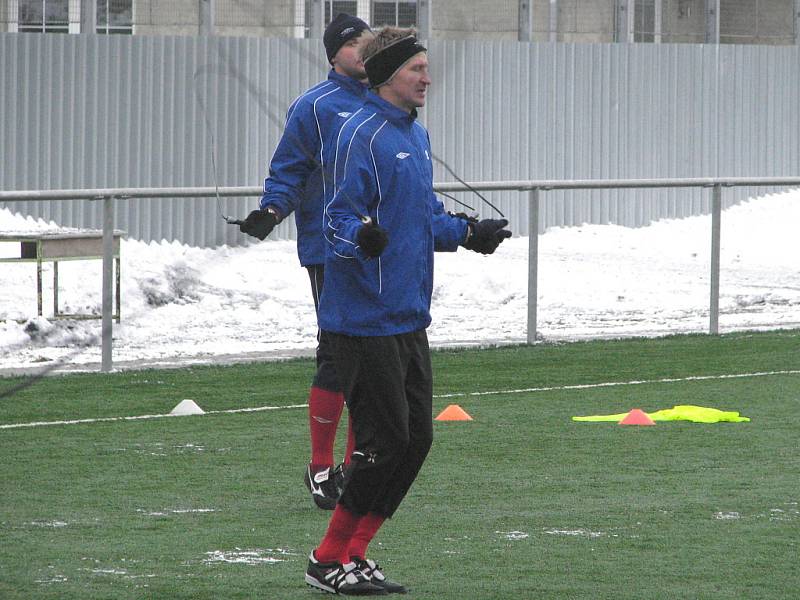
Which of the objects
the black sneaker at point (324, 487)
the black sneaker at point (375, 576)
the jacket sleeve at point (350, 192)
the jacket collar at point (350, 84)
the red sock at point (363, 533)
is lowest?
the black sneaker at point (324, 487)

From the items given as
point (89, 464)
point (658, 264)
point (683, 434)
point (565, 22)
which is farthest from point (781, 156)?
point (89, 464)

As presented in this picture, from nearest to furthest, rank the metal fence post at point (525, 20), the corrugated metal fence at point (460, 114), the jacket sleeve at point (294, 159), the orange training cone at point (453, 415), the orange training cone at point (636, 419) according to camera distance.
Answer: the jacket sleeve at point (294, 159) → the orange training cone at point (636, 419) → the orange training cone at point (453, 415) → the corrugated metal fence at point (460, 114) → the metal fence post at point (525, 20)

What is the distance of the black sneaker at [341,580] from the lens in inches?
229

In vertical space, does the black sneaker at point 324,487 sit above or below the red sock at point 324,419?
below

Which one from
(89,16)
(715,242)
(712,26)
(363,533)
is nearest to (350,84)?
(363,533)

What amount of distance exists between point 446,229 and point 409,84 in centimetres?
52

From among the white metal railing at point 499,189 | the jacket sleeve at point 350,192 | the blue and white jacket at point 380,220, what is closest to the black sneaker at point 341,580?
the blue and white jacket at point 380,220

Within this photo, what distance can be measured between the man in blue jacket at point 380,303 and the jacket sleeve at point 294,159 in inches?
67.0

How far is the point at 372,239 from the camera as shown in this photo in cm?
549

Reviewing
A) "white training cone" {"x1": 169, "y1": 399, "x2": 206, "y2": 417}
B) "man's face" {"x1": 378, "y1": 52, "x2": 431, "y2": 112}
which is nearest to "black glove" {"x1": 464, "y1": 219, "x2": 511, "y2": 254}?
"man's face" {"x1": 378, "y1": 52, "x2": 431, "y2": 112}

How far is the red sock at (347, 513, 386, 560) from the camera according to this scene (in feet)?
19.4

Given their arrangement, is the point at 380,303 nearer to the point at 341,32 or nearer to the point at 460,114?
the point at 341,32

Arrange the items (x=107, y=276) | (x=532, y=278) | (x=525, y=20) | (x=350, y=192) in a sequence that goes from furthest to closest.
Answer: (x=525, y=20) → (x=532, y=278) → (x=107, y=276) → (x=350, y=192)

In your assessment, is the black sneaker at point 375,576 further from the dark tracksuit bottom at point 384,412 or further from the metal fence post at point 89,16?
the metal fence post at point 89,16
